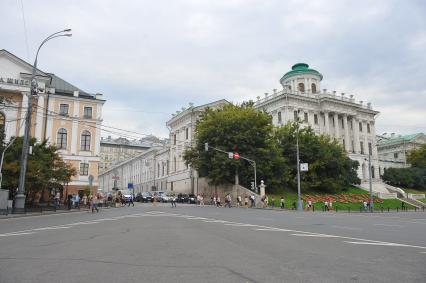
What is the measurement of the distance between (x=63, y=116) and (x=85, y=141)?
4.90 metres

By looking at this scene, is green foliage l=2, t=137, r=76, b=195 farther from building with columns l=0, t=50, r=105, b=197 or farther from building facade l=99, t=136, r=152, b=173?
building facade l=99, t=136, r=152, b=173

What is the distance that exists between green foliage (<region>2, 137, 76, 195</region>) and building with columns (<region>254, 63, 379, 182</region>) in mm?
52566

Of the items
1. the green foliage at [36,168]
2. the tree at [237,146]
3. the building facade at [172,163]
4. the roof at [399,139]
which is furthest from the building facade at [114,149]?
the green foliage at [36,168]

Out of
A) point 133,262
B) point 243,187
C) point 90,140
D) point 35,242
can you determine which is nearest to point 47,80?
point 90,140

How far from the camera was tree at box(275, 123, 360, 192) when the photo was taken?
202ft

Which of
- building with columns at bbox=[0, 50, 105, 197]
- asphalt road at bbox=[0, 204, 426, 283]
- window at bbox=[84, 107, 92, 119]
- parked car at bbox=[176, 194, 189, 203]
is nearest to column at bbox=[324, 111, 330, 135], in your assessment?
parked car at bbox=[176, 194, 189, 203]

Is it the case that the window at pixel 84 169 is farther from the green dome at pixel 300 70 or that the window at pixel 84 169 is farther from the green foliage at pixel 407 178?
the green foliage at pixel 407 178

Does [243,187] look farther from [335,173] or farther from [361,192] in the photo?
[361,192]

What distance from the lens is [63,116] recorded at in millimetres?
53562

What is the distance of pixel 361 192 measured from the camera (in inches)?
2768

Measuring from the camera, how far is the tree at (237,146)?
5234cm

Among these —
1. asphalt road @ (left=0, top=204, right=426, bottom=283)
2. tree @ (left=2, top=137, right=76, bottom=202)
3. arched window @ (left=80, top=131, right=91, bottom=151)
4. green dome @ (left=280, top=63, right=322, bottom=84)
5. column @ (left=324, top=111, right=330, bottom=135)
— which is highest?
green dome @ (left=280, top=63, right=322, bottom=84)

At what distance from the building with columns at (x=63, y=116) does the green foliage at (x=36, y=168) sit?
14303 millimetres

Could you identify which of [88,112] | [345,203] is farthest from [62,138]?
[345,203]
